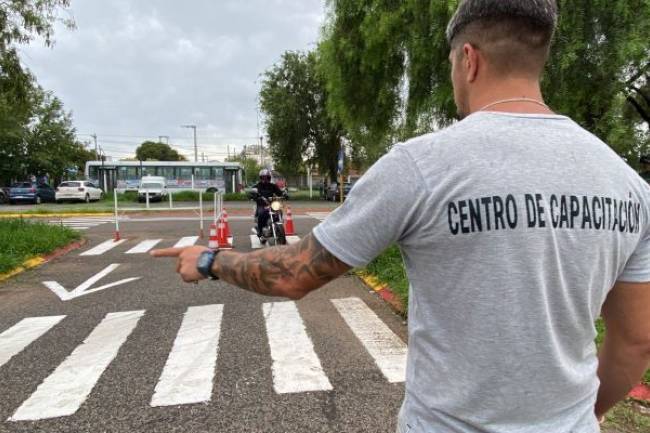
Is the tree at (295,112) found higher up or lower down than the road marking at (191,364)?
higher up

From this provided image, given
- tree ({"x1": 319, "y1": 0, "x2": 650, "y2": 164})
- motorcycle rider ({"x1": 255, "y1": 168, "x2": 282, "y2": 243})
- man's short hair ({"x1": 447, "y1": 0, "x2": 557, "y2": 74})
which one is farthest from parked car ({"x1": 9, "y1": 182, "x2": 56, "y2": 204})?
man's short hair ({"x1": 447, "y1": 0, "x2": 557, "y2": 74})

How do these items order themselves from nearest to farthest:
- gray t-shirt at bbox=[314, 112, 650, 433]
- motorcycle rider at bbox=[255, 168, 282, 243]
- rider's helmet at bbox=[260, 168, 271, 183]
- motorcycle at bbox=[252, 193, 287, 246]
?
gray t-shirt at bbox=[314, 112, 650, 433] < motorcycle at bbox=[252, 193, 287, 246] < rider's helmet at bbox=[260, 168, 271, 183] < motorcycle rider at bbox=[255, 168, 282, 243]

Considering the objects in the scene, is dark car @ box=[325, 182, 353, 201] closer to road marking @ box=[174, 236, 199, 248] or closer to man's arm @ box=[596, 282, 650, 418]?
road marking @ box=[174, 236, 199, 248]

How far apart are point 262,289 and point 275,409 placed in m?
2.27

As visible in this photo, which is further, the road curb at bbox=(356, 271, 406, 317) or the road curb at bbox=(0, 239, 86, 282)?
the road curb at bbox=(0, 239, 86, 282)

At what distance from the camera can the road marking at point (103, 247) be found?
1073 cm

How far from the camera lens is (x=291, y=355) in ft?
13.9

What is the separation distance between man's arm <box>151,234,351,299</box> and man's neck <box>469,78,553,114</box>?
1.76ft

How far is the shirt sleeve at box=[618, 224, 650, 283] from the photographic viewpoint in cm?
121

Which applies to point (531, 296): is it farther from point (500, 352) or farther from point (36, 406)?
point (36, 406)

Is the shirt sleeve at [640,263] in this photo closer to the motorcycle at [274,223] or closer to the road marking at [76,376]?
the road marking at [76,376]

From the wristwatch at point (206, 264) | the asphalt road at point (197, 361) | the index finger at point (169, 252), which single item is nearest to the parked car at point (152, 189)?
the asphalt road at point (197, 361)

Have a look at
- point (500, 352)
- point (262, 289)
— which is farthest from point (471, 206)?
point (262, 289)

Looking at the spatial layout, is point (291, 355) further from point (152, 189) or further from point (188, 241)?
point (152, 189)
